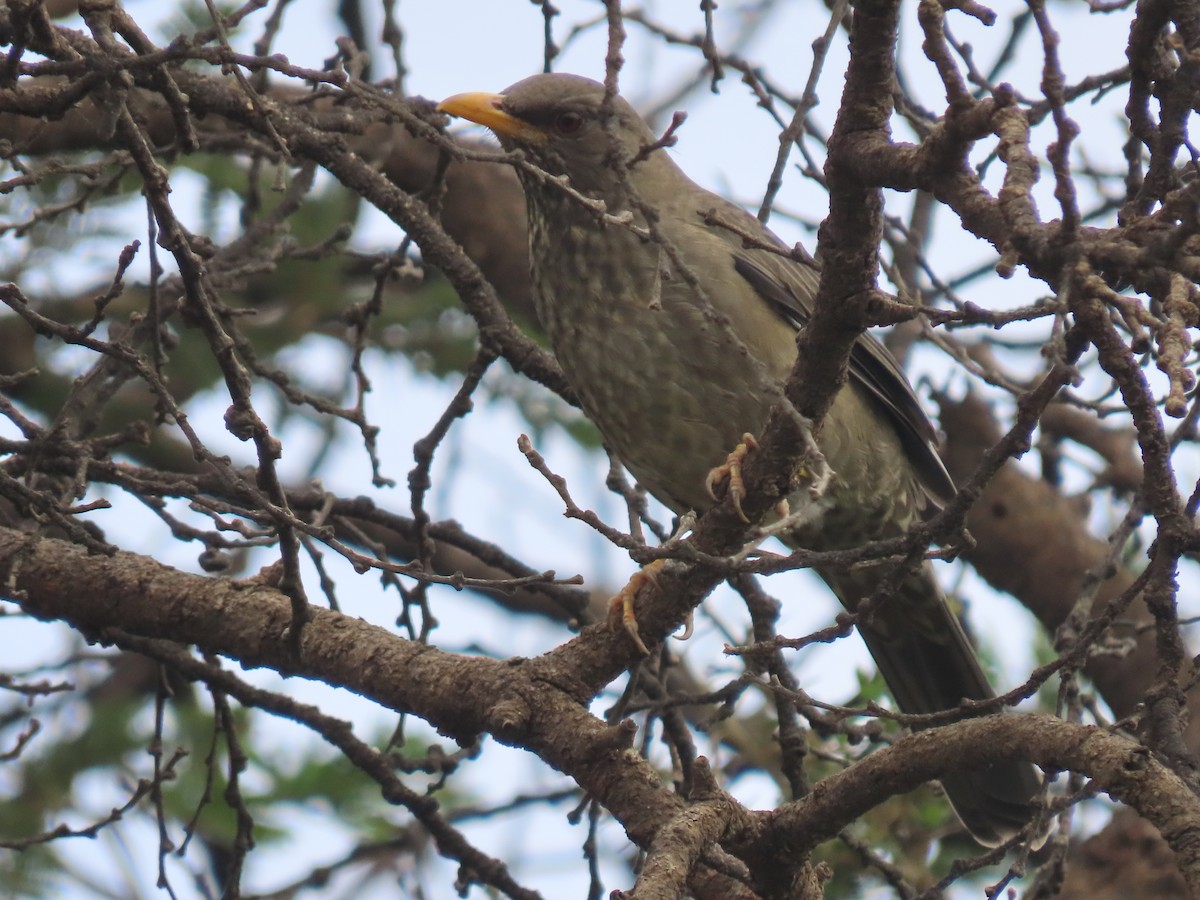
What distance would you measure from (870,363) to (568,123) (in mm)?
1296

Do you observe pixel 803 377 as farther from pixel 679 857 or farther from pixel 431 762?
pixel 431 762

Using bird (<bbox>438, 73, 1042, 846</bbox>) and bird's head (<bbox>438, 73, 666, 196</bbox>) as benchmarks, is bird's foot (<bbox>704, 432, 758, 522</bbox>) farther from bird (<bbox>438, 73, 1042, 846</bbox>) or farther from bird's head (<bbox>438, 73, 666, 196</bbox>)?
bird's head (<bbox>438, 73, 666, 196</bbox>)

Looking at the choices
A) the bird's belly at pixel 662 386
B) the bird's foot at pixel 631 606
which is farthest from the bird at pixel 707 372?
the bird's foot at pixel 631 606

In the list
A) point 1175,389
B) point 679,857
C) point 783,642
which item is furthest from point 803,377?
point 1175,389

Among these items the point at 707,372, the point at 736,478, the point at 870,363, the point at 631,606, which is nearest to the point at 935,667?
the point at 870,363

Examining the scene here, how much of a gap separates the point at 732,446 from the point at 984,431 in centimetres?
189

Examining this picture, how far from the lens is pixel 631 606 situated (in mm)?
3518

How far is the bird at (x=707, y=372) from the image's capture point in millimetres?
4367

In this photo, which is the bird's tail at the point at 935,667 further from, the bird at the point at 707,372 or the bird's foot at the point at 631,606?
the bird's foot at the point at 631,606

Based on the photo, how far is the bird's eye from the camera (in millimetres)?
4906

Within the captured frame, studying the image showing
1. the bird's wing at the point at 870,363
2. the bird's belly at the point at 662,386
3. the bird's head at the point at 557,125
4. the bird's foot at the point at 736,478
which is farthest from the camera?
the bird's head at the point at 557,125

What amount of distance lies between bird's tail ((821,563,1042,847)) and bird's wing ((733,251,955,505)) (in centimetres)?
40

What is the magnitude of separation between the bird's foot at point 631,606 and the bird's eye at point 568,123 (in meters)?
1.58

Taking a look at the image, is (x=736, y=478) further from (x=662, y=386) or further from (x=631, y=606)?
(x=662, y=386)
